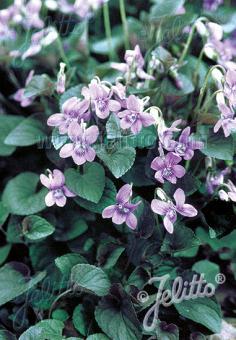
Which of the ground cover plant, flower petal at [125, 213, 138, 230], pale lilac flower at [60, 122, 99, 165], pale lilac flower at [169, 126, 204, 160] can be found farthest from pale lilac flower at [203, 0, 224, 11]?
flower petal at [125, 213, 138, 230]

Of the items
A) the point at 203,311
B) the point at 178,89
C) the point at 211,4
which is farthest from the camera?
the point at 211,4

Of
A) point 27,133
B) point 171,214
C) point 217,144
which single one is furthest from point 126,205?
point 27,133

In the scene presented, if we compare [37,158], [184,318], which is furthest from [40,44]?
[184,318]

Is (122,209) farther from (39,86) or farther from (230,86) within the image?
(39,86)

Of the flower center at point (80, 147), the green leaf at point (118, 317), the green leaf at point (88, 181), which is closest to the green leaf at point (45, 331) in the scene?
the green leaf at point (118, 317)

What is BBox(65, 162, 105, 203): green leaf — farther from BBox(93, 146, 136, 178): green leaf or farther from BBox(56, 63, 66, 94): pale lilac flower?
BBox(56, 63, 66, 94): pale lilac flower

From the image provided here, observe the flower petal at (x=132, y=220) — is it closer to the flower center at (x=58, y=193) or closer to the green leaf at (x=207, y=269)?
the flower center at (x=58, y=193)
